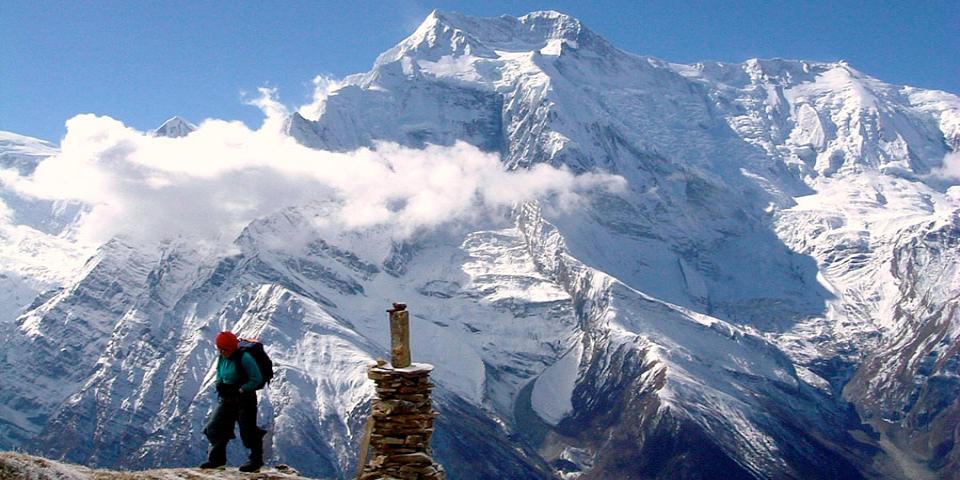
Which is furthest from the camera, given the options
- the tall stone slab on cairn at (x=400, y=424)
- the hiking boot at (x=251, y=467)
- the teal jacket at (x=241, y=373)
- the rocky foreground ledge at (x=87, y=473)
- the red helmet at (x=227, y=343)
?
the tall stone slab on cairn at (x=400, y=424)

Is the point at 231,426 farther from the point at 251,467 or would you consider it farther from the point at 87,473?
the point at 87,473

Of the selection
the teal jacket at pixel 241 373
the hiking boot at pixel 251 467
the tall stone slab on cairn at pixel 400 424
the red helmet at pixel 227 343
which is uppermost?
the red helmet at pixel 227 343

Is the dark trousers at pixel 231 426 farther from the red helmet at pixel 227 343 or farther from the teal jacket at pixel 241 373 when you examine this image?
the red helmet at pixel 227 343

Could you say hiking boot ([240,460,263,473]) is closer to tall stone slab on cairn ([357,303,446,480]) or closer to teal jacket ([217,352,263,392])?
teal jacket ([217,352,263,392])

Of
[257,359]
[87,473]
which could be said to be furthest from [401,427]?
[87,473]

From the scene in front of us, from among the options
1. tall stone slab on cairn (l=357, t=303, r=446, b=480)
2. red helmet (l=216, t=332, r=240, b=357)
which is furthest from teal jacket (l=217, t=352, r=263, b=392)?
tall stone slab on cairn (l=357, t=303, r=446, b=480)

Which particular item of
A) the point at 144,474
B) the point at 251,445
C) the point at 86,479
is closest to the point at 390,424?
the point at 251,445

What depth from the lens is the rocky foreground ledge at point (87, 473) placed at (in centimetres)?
3022

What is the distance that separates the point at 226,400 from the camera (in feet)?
124

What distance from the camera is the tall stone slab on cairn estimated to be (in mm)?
39000

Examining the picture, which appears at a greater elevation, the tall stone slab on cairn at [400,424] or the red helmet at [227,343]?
the red helmet at [227,343]

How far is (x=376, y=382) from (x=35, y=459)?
11.7 meters

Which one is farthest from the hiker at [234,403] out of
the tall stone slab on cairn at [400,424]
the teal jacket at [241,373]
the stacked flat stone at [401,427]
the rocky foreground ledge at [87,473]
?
the stacked flat stone at [401,427]

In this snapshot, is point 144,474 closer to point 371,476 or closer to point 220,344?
point 220,344
